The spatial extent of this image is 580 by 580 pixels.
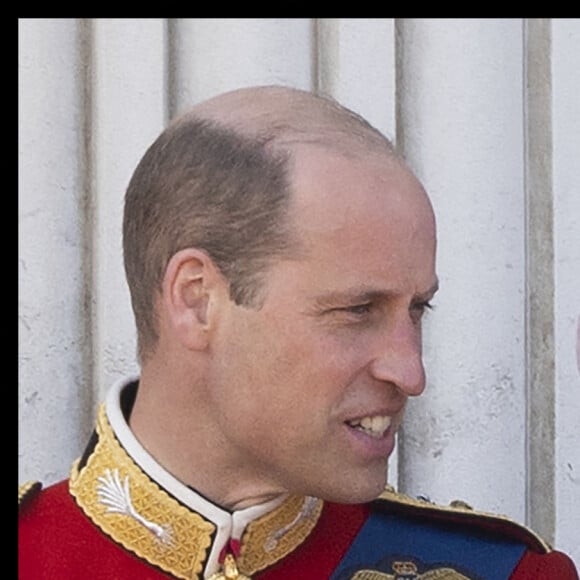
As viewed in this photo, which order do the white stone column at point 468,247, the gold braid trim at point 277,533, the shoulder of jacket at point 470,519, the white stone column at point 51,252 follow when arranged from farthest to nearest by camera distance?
the white stone column at point 468,247
the white stone column at point 51,252
the shoulder of jacket at point 470,519
the gold braid trim at point 277,533

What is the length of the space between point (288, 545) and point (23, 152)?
96 centimetres

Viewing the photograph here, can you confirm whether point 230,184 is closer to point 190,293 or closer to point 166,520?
point 190,293

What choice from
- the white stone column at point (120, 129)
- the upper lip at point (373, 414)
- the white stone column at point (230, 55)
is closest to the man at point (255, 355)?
the upper lip at point (373, 414)

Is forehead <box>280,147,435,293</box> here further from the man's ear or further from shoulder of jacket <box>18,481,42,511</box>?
shoulder of jacket <box>18,481,42,511</box>

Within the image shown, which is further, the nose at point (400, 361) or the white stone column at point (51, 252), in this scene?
the white stone column at point (51, 252)

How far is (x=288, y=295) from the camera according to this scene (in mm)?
1756

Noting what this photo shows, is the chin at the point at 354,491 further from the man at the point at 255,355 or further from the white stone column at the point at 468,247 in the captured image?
the white stone column at the point at 468,247

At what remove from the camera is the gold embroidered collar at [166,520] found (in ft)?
6.02

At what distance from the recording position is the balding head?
5.83 ft

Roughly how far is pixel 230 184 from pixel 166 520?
0.39 metres

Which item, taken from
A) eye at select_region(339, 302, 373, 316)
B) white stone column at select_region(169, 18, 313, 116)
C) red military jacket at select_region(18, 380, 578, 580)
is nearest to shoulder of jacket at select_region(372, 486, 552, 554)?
red military jacket at select_region(18, 380, 578, 580)

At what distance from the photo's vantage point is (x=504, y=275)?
276cm

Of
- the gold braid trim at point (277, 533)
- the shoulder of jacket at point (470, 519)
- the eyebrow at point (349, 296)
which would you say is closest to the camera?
the eyebrow at point (349, 296)

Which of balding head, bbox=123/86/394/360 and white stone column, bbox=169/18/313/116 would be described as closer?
balding head, bbox=123/86/394/360
